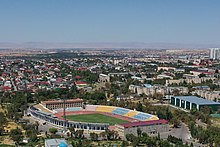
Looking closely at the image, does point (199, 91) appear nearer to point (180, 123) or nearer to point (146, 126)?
point (180, 123)

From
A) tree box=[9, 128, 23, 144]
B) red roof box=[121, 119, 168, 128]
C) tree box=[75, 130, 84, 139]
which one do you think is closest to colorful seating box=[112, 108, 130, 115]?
red roof box=[121, 119, 168, 128]

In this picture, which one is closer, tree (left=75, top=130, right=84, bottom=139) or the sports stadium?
tree (left=75, top=130, right=84, bottom=139)

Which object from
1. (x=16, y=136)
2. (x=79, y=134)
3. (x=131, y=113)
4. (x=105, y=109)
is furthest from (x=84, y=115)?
(x=16, y=136)

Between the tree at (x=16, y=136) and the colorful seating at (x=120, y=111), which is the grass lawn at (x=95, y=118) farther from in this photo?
the tree at (x=16, y=136)

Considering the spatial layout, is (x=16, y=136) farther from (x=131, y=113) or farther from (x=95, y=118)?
(x=131, y=113)

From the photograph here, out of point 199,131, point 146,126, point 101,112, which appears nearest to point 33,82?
point 101,112

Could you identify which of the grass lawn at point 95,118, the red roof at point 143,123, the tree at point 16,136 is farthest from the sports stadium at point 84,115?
the tree at point 16,136

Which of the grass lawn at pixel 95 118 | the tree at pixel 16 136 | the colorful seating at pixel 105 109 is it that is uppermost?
the tree at pixel 16 136

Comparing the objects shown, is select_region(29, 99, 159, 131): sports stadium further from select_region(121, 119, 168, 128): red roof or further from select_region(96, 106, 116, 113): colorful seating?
select_region(121, 119, 168, 128): red roof
